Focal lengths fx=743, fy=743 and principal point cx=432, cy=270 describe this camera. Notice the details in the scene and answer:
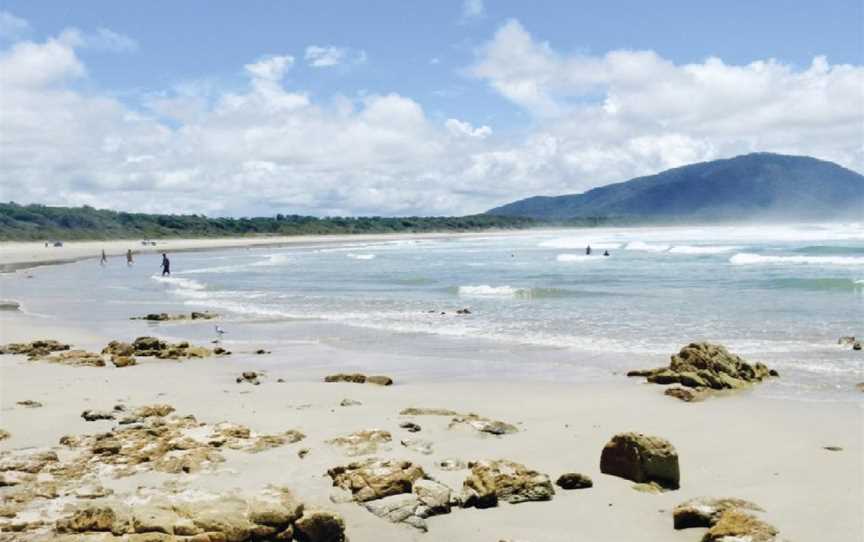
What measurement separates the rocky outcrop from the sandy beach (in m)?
0.18

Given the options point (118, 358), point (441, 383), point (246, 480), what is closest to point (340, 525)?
point (246, 480)

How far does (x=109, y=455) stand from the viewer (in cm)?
752

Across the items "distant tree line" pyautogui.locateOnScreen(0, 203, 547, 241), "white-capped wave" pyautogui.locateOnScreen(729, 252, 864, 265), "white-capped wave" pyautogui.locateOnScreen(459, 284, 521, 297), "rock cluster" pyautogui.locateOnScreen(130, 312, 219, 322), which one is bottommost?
"rock cluster" pyautogui.locateOnScreen(130, 312, 219, 322)

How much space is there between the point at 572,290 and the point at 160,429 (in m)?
21.9

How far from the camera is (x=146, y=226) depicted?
406 ft

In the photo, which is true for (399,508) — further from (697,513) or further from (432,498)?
(697,513)

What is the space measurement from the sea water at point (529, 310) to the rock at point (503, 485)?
6023mm

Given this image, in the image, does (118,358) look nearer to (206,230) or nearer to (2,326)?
(2,326)

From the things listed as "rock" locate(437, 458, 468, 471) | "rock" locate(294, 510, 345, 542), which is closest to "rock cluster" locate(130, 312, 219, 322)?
"rock" locate(437, 458, 468, 471)

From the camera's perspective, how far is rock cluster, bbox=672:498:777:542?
17.7ft

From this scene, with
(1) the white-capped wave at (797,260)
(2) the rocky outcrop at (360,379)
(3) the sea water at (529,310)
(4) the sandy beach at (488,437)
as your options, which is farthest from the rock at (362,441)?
(1) the white-capped wave at (797,260)

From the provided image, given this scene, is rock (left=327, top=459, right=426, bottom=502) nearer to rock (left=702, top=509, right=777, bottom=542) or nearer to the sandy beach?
the sandy beach

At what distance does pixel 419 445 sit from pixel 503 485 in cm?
174

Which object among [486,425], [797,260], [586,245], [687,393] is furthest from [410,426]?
[586,245]
